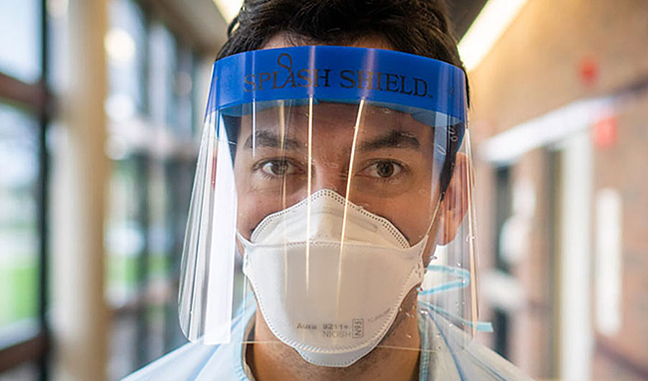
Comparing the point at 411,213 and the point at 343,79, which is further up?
the point at 343,79

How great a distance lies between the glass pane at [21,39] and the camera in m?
2.71

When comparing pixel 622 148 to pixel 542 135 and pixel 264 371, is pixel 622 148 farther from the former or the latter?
pixel 264 371

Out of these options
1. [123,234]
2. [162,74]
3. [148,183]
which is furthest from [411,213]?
[162,74]

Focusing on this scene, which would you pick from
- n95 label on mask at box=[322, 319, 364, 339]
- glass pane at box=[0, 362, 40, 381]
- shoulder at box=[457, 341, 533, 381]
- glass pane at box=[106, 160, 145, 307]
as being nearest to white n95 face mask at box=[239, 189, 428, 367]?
n95 label on mask at box=[322, 319, 364, 339]

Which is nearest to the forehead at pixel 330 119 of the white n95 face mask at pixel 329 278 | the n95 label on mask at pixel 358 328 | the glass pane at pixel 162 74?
the white n95 face mask at pixel 329 278

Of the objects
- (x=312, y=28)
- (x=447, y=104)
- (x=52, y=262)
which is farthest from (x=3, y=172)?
(x=447, y=104)

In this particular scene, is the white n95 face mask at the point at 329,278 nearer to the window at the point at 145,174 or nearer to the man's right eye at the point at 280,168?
the man's right eye at the point at 280,168

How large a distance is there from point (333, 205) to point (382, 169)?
0.11 meters

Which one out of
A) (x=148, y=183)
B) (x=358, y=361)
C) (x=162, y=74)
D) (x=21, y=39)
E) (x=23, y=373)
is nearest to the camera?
(x=358, y=361)

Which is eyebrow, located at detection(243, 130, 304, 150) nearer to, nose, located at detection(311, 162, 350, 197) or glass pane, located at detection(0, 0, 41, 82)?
nose, located at detection(311, 162, 350, 197)

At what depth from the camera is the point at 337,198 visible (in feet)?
2.81

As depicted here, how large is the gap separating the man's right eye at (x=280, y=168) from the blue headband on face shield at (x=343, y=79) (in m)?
0.10

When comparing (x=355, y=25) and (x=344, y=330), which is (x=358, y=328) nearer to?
(x=344, y=330)

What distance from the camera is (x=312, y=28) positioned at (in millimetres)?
926
